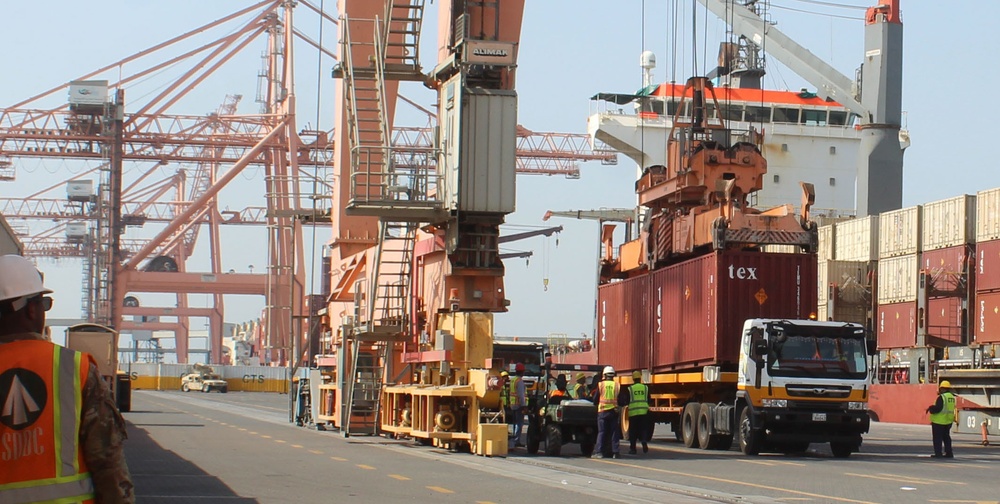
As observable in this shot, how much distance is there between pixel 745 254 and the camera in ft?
78.8

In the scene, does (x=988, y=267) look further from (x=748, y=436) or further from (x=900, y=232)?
(x=748, y=436)

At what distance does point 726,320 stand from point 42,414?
1995cm

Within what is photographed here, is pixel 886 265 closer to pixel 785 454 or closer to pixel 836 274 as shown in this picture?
pixel 836 274

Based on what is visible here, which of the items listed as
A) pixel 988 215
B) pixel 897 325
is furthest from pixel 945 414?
pixel 897 325

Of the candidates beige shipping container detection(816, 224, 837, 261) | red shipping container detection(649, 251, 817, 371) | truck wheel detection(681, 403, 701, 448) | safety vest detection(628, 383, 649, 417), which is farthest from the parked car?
safety vest detection(628, 383, 649, 417)

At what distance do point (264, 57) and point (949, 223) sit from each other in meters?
56.5

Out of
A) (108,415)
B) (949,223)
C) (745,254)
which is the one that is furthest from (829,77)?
(108,415)

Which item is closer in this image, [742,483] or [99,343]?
[742,483]

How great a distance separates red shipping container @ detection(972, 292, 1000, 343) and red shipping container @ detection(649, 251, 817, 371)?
12.5 metres

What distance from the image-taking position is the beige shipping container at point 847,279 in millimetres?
46281

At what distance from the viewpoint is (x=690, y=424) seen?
2484 cm

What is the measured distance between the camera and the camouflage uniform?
15.1 ft

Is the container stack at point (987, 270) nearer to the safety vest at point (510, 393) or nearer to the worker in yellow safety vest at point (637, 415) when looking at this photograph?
the worker in yellow safety vest at point (637, 415)

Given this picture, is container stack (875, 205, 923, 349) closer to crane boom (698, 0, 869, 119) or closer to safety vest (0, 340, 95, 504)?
crane boom (698, 0, 869, 119)
